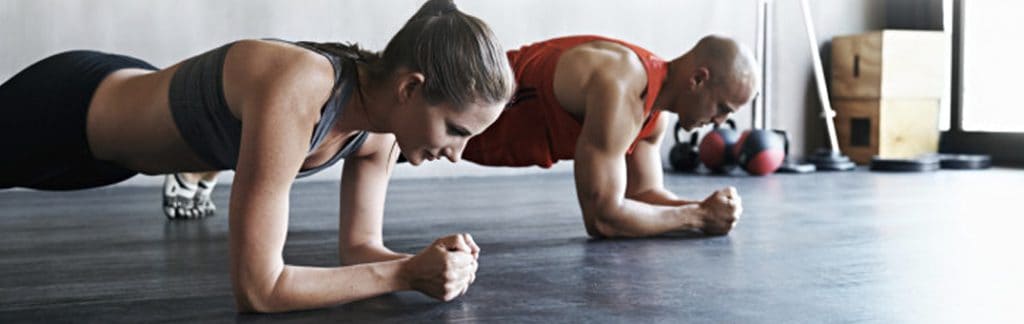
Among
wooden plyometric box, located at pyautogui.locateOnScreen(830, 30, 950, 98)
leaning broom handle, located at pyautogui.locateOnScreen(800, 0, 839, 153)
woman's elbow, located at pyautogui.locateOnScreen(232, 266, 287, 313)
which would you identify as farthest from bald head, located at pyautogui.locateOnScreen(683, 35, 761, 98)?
wooden plyometric box, located at pyautogui.locateOnScreen(830, 30, 950, 98)

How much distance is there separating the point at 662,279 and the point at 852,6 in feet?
12.7

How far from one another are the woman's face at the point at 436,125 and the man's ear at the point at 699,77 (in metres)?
0.82

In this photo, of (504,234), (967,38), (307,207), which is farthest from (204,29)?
(967,38)

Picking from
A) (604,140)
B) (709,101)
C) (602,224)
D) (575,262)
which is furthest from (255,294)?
(709,101)

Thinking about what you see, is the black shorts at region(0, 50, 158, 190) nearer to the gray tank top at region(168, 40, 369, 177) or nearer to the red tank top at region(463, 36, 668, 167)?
the gray tank top at region(168, 40, 369, 177)

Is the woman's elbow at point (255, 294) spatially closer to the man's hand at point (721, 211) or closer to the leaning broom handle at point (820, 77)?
the man's hand at point (721, 211)

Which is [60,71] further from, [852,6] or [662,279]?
[852,6]

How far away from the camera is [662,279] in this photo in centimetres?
168

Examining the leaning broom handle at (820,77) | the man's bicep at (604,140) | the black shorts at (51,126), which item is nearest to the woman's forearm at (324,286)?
the black shorts at (51,126)

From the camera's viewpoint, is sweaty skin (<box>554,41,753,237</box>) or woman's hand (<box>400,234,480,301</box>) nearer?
woman's hand (<box>400,234,480,301</box>)

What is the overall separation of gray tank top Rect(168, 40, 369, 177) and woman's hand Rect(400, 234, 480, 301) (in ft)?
0.71

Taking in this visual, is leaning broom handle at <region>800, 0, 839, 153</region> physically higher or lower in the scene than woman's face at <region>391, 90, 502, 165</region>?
lower

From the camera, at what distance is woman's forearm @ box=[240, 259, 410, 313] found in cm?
131

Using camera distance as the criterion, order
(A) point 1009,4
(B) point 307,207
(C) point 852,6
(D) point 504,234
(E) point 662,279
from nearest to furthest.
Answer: (E) point 662,279
(D) point 504,234
(B) point 307,207
(A) point 1009,4
(C) point 852,6
